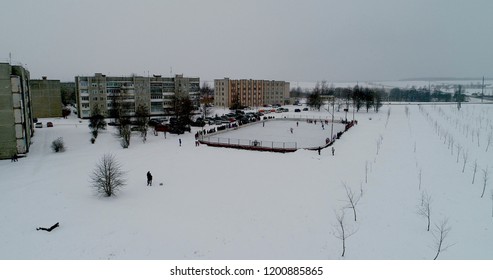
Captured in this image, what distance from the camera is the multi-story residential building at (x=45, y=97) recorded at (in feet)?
185

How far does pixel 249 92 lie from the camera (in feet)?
291

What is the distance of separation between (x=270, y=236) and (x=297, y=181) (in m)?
8.11

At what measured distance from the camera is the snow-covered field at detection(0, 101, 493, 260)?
12336mm

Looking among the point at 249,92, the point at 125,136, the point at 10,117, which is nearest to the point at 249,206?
the point at 125,136

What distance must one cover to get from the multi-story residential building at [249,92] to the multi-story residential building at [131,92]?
13895 mm

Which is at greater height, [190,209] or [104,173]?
[104,173]

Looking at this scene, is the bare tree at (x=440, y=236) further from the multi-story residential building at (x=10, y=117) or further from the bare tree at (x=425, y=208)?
the multi-story residential building at (x=10, y=117)

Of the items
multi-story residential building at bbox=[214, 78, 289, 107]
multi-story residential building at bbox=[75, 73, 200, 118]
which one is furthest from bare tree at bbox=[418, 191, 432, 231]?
multi-story residential building at bbox=[214, 78, 289, 107]

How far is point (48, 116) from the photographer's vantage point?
57812 mm

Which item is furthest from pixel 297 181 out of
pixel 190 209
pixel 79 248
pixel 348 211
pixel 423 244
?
pixel 79 248

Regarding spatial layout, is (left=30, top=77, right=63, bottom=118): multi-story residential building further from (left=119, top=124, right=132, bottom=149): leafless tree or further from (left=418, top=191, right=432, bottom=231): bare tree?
(left=418, top=191, right=432, bottom=231): bare tree

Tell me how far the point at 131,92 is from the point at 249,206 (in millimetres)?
52627

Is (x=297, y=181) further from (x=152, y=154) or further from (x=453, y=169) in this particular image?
(x=152, y=154)

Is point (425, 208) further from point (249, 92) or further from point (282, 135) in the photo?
point (249, 92)
